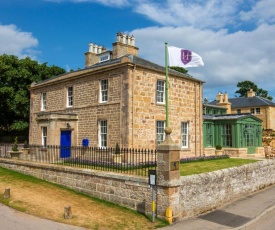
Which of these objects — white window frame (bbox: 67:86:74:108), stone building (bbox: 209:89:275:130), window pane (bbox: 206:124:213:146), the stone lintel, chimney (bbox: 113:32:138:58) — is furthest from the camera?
stone building (bbox: 209:89:275:130)

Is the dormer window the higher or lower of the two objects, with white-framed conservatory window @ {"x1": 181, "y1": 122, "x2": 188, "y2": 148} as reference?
higher

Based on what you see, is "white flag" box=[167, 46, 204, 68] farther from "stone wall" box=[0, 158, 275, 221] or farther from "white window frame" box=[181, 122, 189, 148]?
"white window frame" box=[181, 122, 189, 148]

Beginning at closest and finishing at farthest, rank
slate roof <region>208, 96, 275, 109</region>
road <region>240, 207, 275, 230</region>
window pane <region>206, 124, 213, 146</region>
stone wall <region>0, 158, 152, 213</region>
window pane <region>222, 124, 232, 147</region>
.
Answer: road <region>240, 207, 275, 230</region>
stone wall <region>0, 158, 152, 213</region>
window pane <region>222, 124, 232, 147</region>
window pane <region>206, 124, 213, 146</region>
slate roof <region>208, 96, 275, 109</region>

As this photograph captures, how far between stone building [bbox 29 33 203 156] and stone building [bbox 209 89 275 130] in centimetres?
2651

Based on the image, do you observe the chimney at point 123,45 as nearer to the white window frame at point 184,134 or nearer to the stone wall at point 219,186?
the white window frame at point 184,134

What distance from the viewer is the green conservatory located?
29000 millimetres

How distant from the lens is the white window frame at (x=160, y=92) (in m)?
21.0

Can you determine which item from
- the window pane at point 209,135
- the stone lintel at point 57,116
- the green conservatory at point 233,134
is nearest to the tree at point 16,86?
the stone lintel at point 57,116

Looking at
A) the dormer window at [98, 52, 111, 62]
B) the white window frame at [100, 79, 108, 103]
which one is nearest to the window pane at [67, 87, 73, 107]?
the white window frame at [100, 79, 108, 103]

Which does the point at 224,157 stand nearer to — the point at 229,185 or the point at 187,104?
the point at 187,104

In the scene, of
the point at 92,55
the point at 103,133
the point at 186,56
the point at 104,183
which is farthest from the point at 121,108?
the point at 92,55

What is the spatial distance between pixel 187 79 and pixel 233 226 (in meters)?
14.9

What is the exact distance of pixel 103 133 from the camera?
20453mm

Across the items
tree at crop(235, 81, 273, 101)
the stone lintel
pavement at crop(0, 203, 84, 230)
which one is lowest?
pavement at crop(0, 203, 84, 230)
